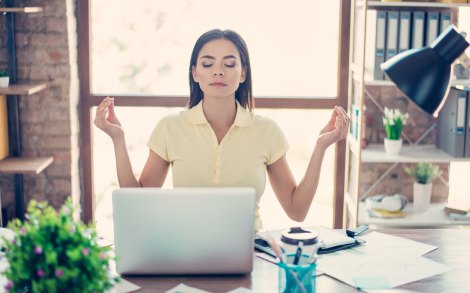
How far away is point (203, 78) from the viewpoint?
2172mm

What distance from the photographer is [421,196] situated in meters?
3.29

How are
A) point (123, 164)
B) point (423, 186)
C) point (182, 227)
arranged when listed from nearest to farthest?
point (182, 227) < point (123, 164) < point (423, 186)

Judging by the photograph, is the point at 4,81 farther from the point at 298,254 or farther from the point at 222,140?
the point at 298,254

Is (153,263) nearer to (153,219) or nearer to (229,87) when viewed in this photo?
(153,219)

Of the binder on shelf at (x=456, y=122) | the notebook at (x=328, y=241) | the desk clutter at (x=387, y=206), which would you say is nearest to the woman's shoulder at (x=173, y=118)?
the notebook at (x=328, y=241)

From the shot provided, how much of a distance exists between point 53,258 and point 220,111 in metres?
1.17

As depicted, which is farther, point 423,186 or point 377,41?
point 423,186

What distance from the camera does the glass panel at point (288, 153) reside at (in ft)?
11.5

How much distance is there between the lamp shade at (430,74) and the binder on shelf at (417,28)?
162 cm

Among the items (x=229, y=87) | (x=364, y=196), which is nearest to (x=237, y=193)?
(x=229, y=87)

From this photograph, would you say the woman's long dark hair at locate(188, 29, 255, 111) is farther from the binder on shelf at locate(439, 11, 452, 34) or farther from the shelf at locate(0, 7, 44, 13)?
the binder on shelf at locate(439, 11, 452, 34)

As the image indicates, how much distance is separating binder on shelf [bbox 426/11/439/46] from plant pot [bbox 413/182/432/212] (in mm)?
714

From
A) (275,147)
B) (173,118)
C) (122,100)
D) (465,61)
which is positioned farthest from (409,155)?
(122,100)

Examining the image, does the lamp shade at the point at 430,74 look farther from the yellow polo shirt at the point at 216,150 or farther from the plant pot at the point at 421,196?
the plant pot at the point at 421,196
